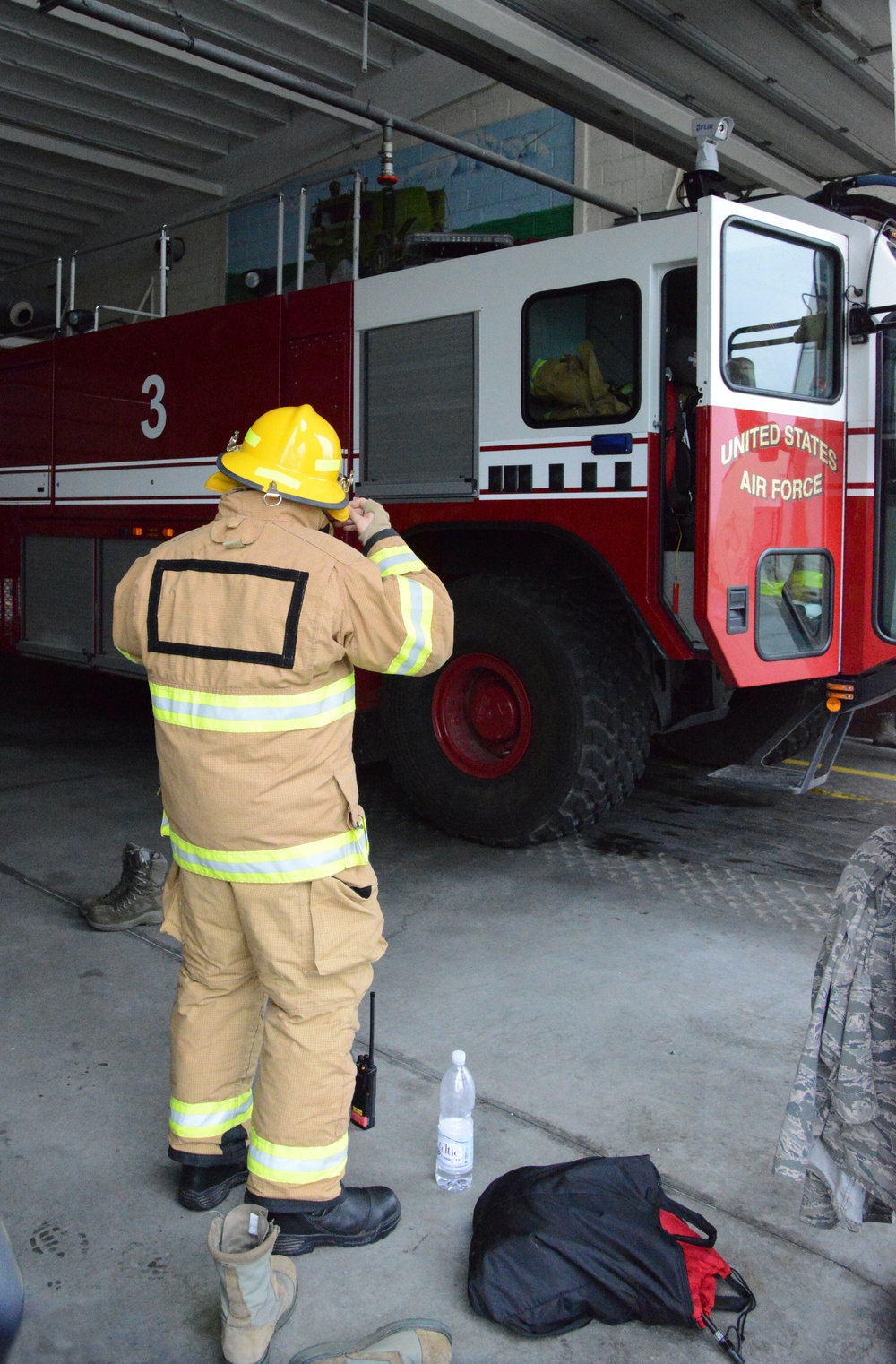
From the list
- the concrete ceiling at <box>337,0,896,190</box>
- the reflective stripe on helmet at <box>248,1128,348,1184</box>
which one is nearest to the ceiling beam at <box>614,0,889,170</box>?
the concrete ceiling at <box>337,0,896,190</box>

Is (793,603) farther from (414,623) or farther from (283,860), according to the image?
(283,860)

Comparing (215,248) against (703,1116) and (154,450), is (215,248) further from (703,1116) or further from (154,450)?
(703,1116)

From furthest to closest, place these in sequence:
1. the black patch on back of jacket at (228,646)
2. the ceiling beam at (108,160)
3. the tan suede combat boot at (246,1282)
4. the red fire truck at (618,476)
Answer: the ceiling beam at (108,160) < the red fire truck at (618,476) < the black patch on back of jacket at (228,646) < the tan suede combat boot at (246,1282)

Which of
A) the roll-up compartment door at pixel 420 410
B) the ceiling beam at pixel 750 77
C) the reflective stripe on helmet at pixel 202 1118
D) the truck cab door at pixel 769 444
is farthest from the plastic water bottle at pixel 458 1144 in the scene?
the ceiling beam at pixel 750 77

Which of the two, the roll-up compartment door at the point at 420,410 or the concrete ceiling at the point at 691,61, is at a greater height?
the concrete ceiling at the point at 691,61

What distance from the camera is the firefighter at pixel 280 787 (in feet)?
8.05

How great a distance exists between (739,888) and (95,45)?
26.6ft

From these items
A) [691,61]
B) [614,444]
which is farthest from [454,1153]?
[691,61]

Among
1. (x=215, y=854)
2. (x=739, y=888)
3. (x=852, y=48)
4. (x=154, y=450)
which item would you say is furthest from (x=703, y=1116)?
(x=852, y=48)

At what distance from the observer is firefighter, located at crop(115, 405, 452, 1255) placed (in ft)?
8.05

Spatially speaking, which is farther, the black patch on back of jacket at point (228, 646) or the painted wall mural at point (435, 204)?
the painted wall mural at point (435, 204)

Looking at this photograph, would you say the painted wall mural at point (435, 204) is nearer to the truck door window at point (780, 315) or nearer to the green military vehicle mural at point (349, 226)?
the green military vehicle mural at point (349, 226)

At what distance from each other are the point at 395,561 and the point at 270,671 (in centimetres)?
39

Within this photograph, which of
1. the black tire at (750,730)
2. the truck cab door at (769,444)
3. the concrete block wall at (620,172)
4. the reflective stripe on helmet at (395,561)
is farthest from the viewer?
the concrete block wall at (620,172)
